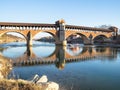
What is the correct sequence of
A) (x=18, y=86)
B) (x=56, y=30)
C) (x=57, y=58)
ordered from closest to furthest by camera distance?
(x=18, y=86), (x=57, y=58), (x=56, y=30)

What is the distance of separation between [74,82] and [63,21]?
6641 cm

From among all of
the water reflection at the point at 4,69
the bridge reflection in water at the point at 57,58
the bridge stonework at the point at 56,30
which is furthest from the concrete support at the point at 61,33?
the water reflection at the point at 4,69

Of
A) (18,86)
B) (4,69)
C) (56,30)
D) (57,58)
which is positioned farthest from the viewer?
(56,30)

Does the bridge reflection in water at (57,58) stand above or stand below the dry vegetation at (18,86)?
below

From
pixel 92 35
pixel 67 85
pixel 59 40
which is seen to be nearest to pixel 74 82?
pixel 67 85

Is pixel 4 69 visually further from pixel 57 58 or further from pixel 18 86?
pixel 57 58

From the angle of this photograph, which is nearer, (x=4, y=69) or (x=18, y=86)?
(x=18, y=86)

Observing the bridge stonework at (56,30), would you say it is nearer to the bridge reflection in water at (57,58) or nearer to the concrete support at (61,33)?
Answer: the concrete support at (61,33)

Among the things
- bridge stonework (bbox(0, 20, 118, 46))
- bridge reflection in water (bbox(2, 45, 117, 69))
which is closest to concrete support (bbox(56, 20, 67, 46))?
bridge stonework (bbox(0, 20, 118, 46))

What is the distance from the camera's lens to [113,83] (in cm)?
1670

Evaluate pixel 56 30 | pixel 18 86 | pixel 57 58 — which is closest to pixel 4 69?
pixel 18 86

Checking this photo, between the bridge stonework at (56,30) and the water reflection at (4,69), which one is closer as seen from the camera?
the water reflection at (4,69)

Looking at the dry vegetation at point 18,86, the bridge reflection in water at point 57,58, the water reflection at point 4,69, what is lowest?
the bridge reflection in water at point 57,58

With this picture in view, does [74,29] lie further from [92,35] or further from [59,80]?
[59,80]
